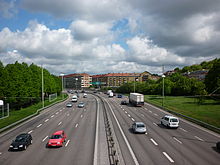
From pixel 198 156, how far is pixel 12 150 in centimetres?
1854

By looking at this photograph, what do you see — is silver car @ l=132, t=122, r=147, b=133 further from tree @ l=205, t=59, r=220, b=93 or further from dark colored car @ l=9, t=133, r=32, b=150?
tree @ l=205, t=59, r=220, b=93

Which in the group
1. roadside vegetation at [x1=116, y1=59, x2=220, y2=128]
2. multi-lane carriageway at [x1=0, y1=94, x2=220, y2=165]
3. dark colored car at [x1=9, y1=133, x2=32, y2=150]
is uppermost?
roadside vegetation at [x1=116, y1=59, x2=220, y2=128]

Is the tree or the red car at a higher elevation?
the tree

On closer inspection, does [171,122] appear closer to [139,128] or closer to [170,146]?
[139,128]

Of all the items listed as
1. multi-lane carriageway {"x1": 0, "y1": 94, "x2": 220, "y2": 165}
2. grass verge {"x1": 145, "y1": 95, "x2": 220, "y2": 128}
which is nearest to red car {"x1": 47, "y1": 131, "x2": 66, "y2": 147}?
multi-lane carriageway {"x1": 0, "y1": 94, "x2": 220, "y2": 165}

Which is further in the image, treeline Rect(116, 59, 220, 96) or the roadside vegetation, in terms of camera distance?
treeline Rect(116, 59, 220, 96)

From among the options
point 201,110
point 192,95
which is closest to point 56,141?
point 201,110

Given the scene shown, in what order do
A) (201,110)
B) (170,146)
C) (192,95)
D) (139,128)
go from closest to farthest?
(170,146), (139,128), (201,110), (192,95)

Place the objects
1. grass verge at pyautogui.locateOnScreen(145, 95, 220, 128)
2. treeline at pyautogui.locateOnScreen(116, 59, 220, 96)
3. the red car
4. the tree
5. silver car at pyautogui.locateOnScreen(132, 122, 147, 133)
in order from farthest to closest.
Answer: treeline at pyautogui.locateOnScreen(116, 59, 220, 96) < the tree < grass verge at pyautogui.locateOnScreen(145, 95, 220, 128) < silver car at pyautogui.locateOnScreen(132, 122, 147, 133) < the red car

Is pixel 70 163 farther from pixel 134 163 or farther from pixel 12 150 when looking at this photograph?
pixel 12 150

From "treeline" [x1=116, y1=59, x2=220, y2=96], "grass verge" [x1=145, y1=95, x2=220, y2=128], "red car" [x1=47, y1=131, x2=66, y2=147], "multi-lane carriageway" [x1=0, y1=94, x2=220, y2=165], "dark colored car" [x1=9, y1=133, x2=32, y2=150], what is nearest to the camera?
"multi-lane carriageway" [x1=0, y1=94, x2=220, y2=165]

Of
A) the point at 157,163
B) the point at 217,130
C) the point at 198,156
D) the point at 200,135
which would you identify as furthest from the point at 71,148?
the point at 217,130

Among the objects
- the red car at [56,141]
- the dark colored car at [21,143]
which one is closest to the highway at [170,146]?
the red car at [56,141]

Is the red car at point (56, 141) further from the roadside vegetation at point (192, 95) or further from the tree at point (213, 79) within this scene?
the tree at point (213, 79)
